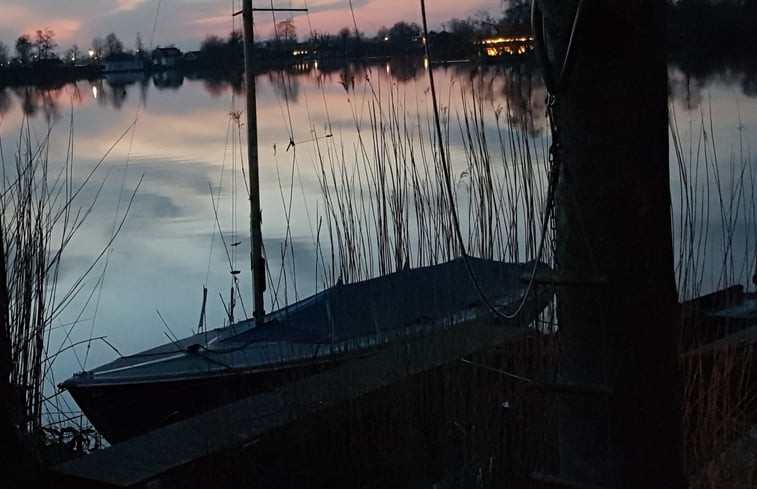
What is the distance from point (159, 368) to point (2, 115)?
1583 mm

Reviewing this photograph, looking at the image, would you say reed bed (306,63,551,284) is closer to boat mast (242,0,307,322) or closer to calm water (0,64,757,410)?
calm water (0,64,757,410)

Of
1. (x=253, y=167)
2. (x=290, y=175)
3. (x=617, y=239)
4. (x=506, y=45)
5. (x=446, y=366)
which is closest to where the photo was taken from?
(x=617, y=239)

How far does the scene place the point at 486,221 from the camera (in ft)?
10.2

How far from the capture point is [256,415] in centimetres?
282

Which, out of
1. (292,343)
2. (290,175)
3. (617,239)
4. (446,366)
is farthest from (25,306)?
(290,175)

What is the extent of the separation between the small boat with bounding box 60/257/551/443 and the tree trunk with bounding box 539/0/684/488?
1367mm

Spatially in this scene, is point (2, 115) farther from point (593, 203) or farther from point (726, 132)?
point (726, 132)

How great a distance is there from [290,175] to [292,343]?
7995 mm

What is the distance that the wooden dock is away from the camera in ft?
8.04

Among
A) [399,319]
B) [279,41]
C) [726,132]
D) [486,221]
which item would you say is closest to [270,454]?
[399,319]

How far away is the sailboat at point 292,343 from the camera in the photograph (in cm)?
321

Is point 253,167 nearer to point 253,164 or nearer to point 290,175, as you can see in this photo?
point 253,164

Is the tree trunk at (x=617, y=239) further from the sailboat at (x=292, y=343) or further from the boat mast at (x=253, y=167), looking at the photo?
the boat mast at (x=253, y=167)

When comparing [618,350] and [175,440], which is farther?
[175,440]
